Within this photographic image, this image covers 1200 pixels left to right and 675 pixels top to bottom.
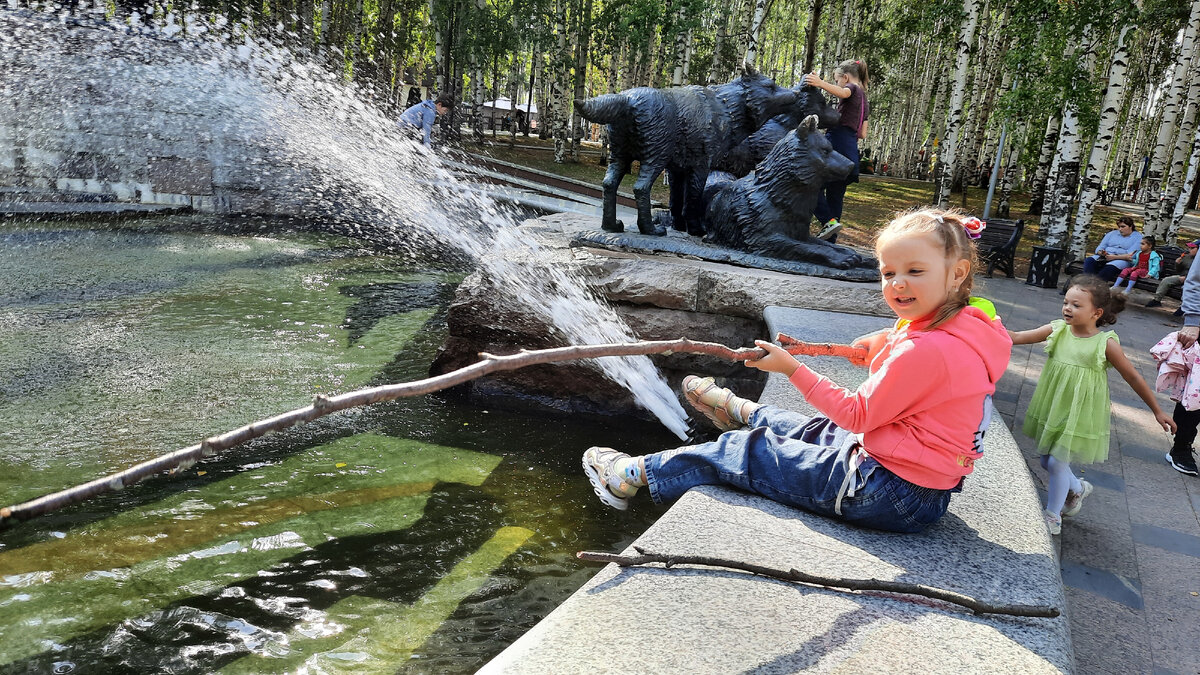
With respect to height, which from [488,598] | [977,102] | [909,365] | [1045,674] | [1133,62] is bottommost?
[488,598]

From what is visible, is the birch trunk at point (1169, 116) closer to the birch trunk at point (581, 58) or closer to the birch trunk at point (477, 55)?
the birch trunk at point (581, 58)

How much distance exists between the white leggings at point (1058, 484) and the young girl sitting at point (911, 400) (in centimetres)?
156

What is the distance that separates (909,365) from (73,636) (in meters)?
2.80

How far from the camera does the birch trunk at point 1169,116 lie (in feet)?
40.3

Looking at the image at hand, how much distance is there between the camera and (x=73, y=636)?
2.53m

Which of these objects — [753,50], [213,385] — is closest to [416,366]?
[213,385]

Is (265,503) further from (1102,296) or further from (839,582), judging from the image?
(1102,296)

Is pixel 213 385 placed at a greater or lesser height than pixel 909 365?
lesser

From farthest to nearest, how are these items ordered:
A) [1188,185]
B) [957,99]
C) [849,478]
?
[957,99] → [1188,185] → [849,478]

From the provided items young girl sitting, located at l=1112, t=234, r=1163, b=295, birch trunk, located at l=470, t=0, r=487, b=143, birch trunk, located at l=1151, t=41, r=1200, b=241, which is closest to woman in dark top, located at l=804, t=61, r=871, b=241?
young girl sitting, located at l=1112, t=234, r=1163, b=295

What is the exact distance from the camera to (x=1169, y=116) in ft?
46.6

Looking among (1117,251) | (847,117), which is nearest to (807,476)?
(847,117)

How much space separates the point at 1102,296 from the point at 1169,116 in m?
13.8

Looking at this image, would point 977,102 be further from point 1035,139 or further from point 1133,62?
point 1133,62
